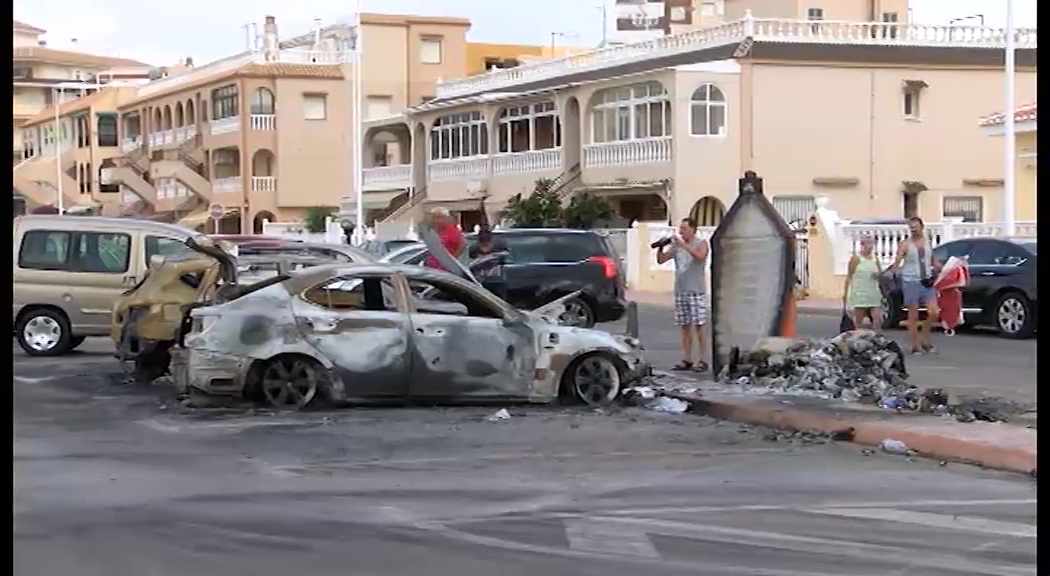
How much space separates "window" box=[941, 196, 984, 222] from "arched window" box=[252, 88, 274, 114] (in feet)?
94.1

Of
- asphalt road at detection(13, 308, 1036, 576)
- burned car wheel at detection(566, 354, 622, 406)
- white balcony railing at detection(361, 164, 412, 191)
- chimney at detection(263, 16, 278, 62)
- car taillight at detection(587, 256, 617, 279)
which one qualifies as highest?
chimney at detection(263, 16, 278, 62)

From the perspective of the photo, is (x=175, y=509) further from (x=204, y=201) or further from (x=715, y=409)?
(x=204, y=201)

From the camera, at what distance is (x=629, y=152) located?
4166 cm

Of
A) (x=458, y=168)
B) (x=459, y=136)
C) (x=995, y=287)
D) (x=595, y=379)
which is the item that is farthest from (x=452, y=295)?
(x=459, y=136)

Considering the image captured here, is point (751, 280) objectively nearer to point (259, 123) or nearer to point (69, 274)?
point (69, 274)

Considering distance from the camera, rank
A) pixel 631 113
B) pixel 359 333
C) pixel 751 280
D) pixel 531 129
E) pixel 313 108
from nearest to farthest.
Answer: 1. pixel 359 333
2. pixel 751 280
3. pixel 631 113
4. pixel 531 129
5. pixel 313 108

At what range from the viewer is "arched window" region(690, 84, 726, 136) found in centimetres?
4075

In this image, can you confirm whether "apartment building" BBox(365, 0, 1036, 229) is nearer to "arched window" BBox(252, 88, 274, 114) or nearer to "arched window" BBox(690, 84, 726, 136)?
"arched window" BBox(690, 84, 726, 136)

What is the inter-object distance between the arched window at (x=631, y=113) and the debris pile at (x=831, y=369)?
87.0ft

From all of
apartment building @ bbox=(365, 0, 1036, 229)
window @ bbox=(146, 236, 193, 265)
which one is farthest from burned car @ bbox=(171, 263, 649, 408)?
apartment building @ bbox=(365, 0, 1036, 229)

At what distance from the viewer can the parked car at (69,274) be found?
17.8m

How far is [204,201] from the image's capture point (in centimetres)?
6344

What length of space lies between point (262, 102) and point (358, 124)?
10.2 metres

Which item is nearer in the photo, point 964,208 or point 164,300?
point 164,300
